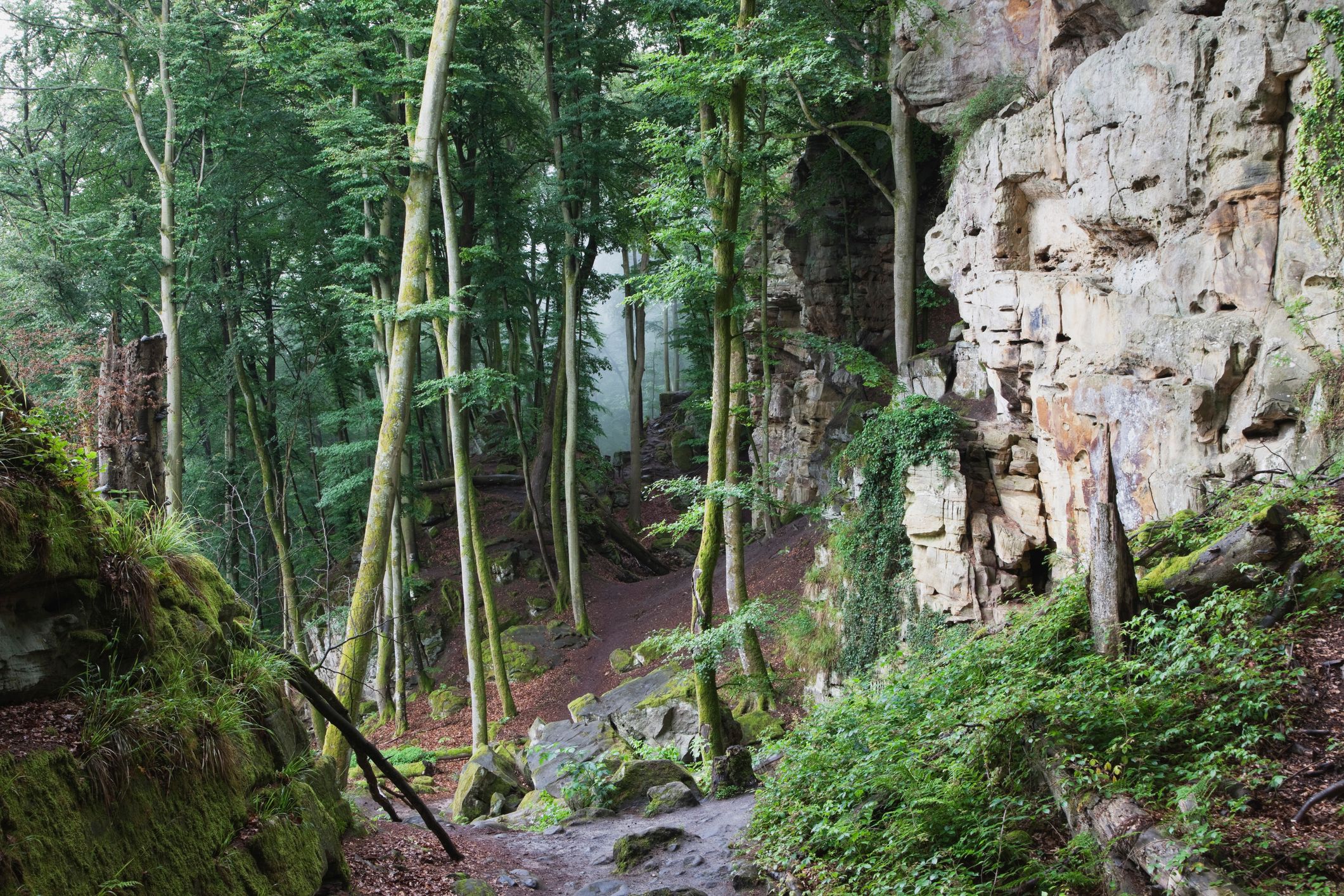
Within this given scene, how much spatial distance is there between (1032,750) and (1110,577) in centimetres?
138

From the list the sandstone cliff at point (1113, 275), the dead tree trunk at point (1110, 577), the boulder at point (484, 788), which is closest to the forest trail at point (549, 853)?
the boulder at point (484, 788)

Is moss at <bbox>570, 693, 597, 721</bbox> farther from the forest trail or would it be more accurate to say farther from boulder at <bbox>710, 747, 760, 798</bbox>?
boulder at <bbox>710, 747, 760, 798</bbox>

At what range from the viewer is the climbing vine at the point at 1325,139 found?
25.2ft

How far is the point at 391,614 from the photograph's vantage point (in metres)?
16.4

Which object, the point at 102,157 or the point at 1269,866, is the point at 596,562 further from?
the point at 1269,866

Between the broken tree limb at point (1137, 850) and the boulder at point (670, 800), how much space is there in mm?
5756

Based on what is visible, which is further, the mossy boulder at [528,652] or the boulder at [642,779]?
the mossy boulder at [528,652]

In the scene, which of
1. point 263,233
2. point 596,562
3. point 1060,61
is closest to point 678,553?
point 596,562

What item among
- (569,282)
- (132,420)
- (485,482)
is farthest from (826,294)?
(132,420)

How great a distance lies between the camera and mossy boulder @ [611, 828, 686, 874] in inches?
282

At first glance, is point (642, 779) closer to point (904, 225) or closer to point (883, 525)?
point (883, 525)

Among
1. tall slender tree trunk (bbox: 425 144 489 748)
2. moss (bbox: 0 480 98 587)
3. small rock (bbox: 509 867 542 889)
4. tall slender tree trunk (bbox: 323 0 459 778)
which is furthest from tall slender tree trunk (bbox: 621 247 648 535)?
moss (bbox: 0 480 98 587)

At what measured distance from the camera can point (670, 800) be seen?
9.18m

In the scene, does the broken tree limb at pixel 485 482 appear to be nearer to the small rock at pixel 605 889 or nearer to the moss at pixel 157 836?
the small rock at pixel 605 889
